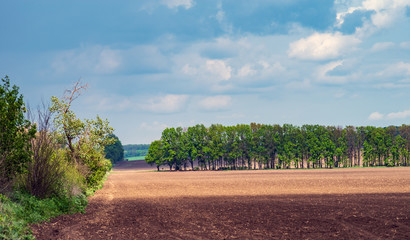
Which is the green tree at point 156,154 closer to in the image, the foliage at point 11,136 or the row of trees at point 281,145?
the row of trees at point 281,145

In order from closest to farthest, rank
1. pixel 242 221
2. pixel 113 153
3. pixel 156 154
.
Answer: pixel 242 221
pixel 156 154
pixel 113 153

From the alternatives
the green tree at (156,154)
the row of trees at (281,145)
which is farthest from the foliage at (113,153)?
the row of trees at (281,145)

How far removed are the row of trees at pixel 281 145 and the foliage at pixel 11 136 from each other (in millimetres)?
101721

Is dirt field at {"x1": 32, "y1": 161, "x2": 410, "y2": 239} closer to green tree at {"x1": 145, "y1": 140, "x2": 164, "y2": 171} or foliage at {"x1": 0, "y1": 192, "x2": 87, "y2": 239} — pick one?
foliage at {"x1": 0, "y1": 192, "x2": 87, "y2": 239}

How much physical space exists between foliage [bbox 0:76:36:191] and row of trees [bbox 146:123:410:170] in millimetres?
101721

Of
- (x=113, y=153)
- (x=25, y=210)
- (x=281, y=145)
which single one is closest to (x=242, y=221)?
(x=25, y=210)

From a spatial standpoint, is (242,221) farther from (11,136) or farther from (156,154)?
(156,154)

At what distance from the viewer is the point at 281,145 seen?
125m

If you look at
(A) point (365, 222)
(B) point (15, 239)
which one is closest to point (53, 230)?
(B) point (15, 239)

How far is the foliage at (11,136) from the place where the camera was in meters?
20.0

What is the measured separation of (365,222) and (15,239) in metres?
15.5

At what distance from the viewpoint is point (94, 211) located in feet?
85.8

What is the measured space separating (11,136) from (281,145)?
359ft

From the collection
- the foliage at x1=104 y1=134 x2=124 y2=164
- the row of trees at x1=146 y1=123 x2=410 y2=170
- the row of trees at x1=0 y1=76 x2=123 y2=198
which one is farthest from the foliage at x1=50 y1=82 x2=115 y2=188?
the foliage at x1=104 y1=134 x2=124 y2=164
